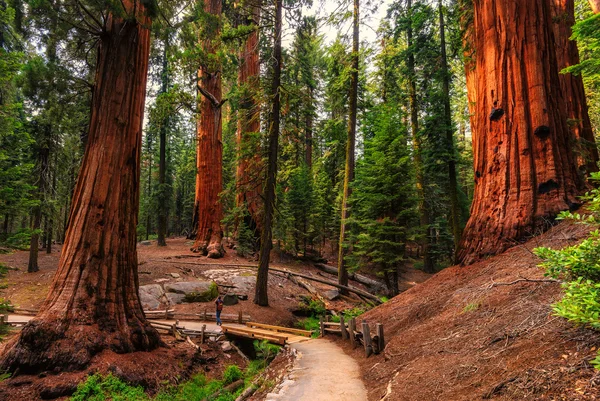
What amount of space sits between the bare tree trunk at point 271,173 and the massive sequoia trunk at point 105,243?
639cm

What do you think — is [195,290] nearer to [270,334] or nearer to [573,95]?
[270,334]

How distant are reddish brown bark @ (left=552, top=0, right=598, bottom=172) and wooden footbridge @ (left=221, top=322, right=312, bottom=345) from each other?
929 cm

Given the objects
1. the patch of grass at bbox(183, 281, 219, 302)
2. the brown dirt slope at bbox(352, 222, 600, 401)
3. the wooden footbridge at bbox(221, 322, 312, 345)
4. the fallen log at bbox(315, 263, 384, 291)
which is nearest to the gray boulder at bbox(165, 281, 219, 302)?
the patch of grass at bbox(183, 281, 219, 302)

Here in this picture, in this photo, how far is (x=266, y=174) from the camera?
562 inches

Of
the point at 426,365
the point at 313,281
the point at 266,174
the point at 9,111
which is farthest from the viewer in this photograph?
the point at 313,281

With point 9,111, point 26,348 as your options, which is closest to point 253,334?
point 26,348

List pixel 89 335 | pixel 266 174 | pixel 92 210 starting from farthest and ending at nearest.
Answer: pixel 266 174 → pixel 92 210 → pixel 89 335

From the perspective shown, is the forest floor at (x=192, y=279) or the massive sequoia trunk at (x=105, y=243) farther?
the forest floor at (x=192, y=279)

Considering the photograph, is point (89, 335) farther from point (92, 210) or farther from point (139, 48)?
point (139, 48)

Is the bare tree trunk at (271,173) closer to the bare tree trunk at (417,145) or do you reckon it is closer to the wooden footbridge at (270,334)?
the wooden footbridge at (270,334)

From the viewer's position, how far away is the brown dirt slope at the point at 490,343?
2.84 metres

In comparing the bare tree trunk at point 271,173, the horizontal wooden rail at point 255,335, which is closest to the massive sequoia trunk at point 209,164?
the bare tree trunk at point 271,173

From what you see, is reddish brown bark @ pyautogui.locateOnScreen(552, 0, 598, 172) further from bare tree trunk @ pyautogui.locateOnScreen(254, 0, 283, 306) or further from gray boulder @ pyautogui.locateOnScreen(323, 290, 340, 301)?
gray boulder @ pyautogui.locateOnScreen(323, 290, 340, 301)

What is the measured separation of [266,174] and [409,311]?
8.82m
